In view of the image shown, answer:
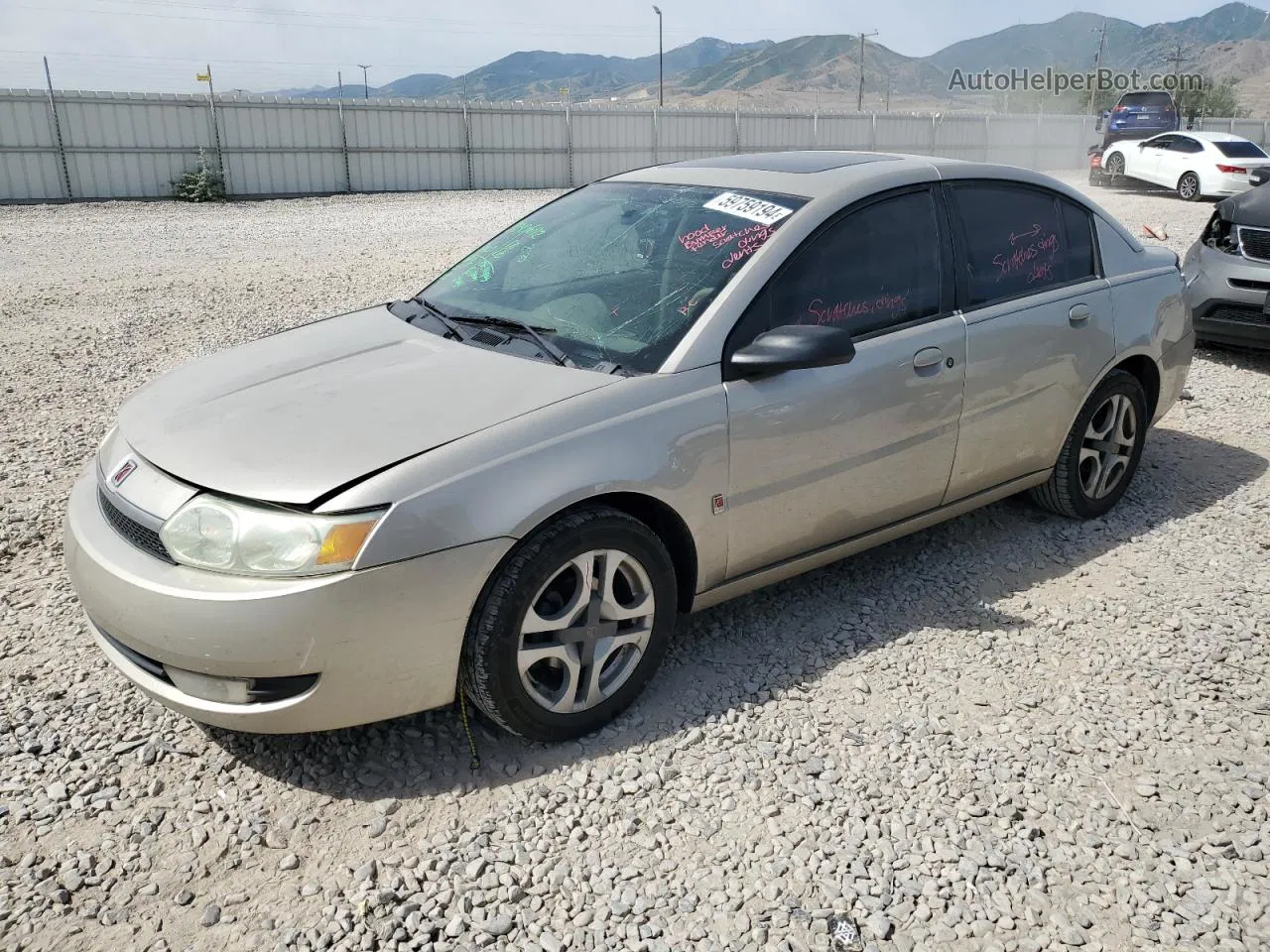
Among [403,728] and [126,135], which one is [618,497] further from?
[126,135]

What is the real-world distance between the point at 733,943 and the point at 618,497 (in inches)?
51.1

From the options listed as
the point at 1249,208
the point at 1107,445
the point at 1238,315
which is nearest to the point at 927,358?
the point at 1107,445

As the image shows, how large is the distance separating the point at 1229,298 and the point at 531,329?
652 centimetres

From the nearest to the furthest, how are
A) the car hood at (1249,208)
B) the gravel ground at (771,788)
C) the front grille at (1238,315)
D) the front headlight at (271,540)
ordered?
the gravel ground at (771,788), the front headlight at (271,540), the front grille at (1238,315), the car hood at (1249,208)

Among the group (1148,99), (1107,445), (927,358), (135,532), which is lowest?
(1107,445)

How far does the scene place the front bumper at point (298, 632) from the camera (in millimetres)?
2566

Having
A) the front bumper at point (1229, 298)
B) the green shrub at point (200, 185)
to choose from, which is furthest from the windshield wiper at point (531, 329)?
the green shrub at point (200, 185)

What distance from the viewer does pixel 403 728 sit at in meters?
3.18

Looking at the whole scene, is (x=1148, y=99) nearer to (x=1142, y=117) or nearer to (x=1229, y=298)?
(x=1142, y=117)

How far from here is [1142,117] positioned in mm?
24594

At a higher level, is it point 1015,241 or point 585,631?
point 1015,241

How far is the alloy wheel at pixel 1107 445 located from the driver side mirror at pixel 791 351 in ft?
6.71

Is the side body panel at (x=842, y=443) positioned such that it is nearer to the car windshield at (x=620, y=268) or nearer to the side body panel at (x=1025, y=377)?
the side body panel at (x=1025, y=377)

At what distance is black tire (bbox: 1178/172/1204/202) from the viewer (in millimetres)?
21094
